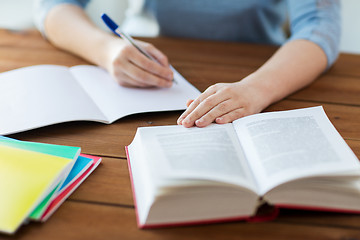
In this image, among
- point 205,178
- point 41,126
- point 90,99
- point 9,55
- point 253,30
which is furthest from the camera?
point 253,30

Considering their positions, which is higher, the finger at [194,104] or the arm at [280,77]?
the finger at [194,104]

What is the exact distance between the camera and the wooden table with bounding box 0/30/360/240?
579 millimetres

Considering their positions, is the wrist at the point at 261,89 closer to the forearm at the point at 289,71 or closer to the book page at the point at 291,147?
the forearm at the point at 289,71

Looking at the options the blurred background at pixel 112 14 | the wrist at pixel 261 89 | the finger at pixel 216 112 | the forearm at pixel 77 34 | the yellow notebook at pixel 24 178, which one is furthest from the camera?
the blurred background at pixel 112 14

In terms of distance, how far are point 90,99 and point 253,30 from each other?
0.80 m

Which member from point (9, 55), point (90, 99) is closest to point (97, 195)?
point (90, 99)

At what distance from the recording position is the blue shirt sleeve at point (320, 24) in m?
1.10

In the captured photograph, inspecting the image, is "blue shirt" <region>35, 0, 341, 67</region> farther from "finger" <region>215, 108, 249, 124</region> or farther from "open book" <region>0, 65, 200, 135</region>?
"finger" <region>215, 108, 249, 124</region>

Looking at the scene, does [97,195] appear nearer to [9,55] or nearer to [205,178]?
[205,178]

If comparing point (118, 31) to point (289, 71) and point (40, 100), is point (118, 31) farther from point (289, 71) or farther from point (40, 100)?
point (289, 71)

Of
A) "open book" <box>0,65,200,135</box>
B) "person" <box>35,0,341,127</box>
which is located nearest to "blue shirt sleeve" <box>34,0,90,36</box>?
"person" <box>35,0,341,127</box>

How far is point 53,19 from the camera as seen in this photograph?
124 centimetres

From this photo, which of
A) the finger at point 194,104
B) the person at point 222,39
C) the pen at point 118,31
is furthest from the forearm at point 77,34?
the finger at point 194,104

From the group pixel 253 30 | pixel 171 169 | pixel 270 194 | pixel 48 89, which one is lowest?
pixel 253 30
